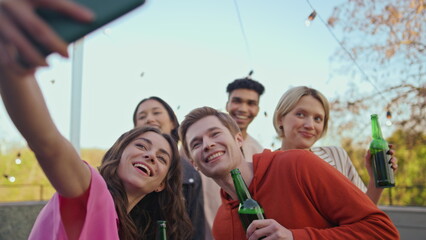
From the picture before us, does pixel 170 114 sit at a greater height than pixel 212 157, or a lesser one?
greater

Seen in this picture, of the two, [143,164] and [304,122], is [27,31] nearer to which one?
[143,164]

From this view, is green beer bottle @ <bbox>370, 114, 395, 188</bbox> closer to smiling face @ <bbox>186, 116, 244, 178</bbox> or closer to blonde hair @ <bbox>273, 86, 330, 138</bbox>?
blonde hair @ <bbox>273, 86, 330, 138</bbox>

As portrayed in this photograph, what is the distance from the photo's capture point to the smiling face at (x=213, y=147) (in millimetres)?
1817

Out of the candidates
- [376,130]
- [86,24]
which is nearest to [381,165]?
[376,130]

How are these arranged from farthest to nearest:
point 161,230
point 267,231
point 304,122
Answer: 1. point 304,122
2. point 161,230
3. point 267,231

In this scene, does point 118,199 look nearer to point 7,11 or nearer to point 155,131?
point 155,131

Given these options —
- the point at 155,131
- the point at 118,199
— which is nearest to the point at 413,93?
the point at 155,131

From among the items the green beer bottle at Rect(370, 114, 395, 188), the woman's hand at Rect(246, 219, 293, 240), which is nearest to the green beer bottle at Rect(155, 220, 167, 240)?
the woman's hand at Rect(246, 219, 293, 240)

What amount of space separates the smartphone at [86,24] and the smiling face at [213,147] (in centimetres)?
132

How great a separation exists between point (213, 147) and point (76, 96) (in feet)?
10.1

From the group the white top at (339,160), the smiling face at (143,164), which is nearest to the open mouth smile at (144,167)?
the smiling face at (143,164)

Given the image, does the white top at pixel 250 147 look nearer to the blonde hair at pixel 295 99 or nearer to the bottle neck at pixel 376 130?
the blonde hair at pixel 295 99

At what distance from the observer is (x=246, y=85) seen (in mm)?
3297

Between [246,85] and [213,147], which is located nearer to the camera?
[213,147]
